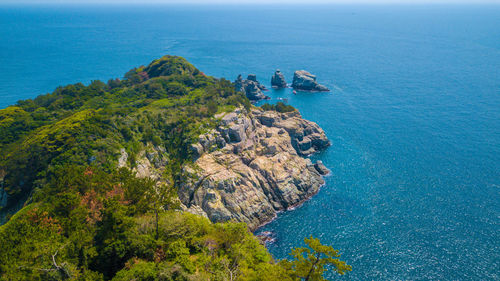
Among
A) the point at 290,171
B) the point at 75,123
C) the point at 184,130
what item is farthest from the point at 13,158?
the point at 290,171

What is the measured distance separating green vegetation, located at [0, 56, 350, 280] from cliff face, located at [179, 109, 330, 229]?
18.7ft

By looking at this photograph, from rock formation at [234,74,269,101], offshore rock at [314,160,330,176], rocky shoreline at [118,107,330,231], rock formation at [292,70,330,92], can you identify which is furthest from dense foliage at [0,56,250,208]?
rock formation at [292,70,330,92]

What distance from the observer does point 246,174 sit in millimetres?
88125

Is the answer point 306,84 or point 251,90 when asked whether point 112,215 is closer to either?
point 251,90

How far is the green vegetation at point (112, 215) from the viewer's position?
41.7 meters

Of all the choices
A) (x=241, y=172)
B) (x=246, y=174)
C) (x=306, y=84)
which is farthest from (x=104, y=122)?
(x=306, y=84)

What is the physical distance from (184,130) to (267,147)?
1143 inches

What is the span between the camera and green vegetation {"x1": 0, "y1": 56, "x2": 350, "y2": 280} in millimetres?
41653

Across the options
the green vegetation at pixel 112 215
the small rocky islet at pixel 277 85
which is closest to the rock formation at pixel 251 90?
the small rocky islet at pixel 277 85

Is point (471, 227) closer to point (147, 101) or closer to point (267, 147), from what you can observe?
point (267, 147)

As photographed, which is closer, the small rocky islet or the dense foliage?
the dense foliage

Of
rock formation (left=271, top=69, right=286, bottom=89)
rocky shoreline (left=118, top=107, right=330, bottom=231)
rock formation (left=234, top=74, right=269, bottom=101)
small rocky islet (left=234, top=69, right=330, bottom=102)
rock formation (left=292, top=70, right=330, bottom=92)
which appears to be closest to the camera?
rocky shoreline (left=118, top=107, right=330, bottom=231)

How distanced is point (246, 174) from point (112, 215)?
44.9 meters

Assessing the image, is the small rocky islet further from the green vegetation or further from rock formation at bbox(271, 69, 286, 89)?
the green vegetation
